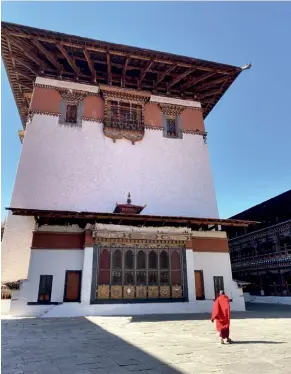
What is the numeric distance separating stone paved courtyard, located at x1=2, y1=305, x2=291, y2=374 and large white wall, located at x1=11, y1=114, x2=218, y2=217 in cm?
641

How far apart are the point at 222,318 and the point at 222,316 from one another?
0.06 m

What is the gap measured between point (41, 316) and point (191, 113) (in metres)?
12.9

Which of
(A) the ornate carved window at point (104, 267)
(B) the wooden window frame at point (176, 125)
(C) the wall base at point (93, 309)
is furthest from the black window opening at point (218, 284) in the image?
(B) the wooden window frame at point (176, 125)

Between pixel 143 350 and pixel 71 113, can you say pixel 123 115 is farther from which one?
pixel 143 350

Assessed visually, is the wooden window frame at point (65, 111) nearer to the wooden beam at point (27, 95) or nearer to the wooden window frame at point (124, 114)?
the wooden window frame at point (124, 114)

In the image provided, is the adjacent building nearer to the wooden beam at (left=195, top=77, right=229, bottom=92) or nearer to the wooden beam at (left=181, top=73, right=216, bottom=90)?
the wooden beam at (left=195, top=77, right=229, bottom=92)

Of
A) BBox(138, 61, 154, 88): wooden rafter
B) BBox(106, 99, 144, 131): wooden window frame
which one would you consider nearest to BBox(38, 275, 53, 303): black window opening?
BBox(106, 99, 144, 131): wooden window frame

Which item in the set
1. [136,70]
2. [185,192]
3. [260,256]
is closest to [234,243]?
[260,256]

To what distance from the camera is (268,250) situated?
22.5 m

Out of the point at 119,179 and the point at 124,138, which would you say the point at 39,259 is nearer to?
the point at 119,179

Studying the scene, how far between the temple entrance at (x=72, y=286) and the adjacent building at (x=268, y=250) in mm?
14900

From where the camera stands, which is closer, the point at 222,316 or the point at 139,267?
the point at 222,316

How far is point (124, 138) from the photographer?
1490 cm

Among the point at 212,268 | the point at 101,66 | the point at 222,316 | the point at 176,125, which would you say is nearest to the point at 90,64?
the point at 101,66
